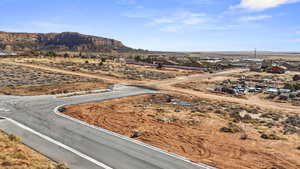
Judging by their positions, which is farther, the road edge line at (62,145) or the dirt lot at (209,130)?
the dirt lot at (209,130)

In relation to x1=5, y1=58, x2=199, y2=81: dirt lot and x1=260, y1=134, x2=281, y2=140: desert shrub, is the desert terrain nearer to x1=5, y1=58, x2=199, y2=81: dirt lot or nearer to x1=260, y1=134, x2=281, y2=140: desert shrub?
x1=260, y1=134, x2=281, y2=140: desert shrub

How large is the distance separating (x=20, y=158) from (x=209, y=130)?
1324 cm

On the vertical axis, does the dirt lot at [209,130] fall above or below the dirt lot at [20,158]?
below

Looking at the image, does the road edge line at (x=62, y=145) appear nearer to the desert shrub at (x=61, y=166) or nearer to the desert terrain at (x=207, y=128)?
the desert shrub at (x=61, y=166)

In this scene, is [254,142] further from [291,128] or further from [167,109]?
[167,109]

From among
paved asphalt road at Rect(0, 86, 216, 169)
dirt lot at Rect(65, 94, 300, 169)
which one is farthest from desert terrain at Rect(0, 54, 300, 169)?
paved asphalt road at Rect(0, 86, 216, 169)

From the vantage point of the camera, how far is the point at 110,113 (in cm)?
2294

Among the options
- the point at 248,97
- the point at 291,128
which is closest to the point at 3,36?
the point at 248,97

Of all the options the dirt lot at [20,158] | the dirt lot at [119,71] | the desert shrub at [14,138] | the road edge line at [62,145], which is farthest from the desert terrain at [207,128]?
the dirt lot at [119,71]

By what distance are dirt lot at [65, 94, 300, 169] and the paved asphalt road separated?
3.80 feet

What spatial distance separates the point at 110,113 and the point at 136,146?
8.59m

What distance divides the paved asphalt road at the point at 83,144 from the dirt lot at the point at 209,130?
1159mm

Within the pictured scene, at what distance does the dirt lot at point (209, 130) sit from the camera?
13961 mm

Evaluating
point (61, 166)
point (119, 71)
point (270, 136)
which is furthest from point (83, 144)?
point (119, 71)
